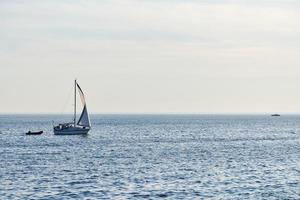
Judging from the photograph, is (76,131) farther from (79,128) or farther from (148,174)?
(148,174)

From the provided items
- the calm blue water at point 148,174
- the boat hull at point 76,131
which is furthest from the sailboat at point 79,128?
the calm blue water at point 148,174

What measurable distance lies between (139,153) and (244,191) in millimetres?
53923

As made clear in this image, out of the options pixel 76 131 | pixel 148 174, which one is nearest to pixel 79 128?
pixel 76 131

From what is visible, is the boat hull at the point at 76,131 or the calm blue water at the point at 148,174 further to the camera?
the boat hull at the point at 76,131

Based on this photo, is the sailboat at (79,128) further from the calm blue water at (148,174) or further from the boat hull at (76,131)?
the calm blue water at (148,174)

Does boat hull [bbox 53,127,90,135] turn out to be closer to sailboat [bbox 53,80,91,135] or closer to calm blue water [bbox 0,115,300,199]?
sailboat [bbox 53,80,91,135]

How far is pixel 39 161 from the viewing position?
10575 centimetres

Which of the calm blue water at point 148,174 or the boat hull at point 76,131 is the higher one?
the boat hull at point 76,131

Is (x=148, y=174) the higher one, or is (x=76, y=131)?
(x=76, y=131)

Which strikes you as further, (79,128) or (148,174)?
(79,128)

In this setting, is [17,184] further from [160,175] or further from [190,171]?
[190,171]

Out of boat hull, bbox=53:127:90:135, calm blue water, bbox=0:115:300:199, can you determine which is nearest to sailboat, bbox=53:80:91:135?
boat hull, bbox=53:127:90:135

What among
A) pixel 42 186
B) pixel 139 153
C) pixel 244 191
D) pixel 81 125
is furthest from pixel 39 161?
pixel 81 125

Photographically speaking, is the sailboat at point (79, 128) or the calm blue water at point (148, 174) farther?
the sailboat at point (79, 128)
